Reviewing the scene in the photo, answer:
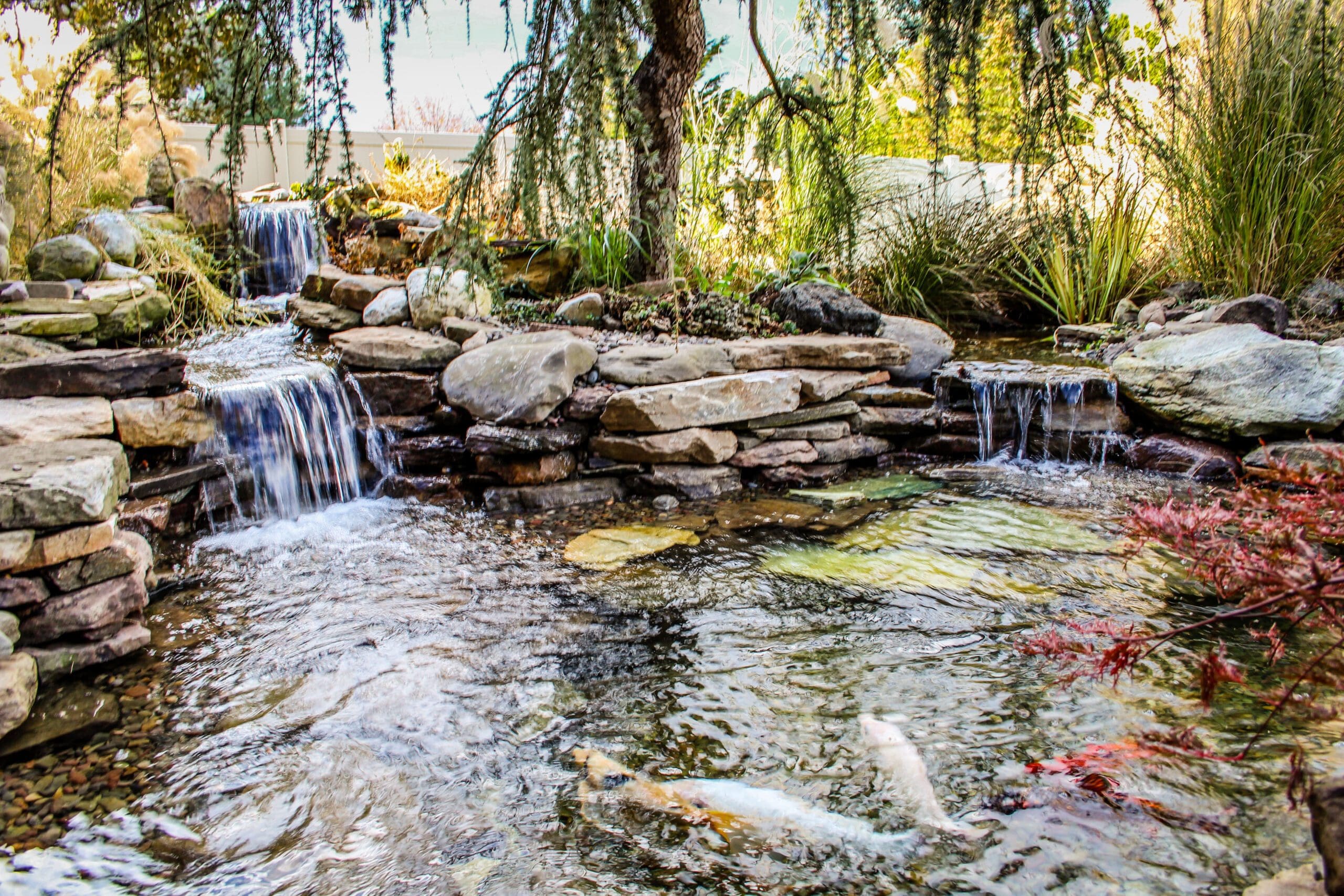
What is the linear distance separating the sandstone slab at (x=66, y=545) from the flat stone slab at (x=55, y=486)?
0.11ft

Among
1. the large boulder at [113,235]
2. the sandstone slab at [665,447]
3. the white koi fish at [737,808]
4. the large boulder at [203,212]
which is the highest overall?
the large boulder at [203,212]

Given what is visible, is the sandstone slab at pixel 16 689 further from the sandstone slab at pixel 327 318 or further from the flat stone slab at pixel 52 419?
the sandstone slab at pixel 327 318

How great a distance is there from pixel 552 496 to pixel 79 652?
2.29 m

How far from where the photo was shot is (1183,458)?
15.6 ft

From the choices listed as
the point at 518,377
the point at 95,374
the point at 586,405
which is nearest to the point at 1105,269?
the point at 586,405

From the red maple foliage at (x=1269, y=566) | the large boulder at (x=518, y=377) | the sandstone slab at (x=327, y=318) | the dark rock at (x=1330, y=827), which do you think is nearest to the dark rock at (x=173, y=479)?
the large boulder at (x=518, y=377)

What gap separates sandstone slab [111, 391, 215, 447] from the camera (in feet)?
13.1

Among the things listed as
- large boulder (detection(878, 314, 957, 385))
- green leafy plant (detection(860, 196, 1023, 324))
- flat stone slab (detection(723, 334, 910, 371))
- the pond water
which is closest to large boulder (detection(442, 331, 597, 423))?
the pond water

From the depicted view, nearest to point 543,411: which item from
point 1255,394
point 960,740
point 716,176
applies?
point 716,176

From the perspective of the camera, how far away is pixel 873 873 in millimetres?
1828

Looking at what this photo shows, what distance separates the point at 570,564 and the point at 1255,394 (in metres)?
3.98

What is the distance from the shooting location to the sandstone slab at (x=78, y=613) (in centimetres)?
284

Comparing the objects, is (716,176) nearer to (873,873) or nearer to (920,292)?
(873,873)

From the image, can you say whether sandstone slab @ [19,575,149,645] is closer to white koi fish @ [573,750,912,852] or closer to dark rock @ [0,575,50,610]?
dark rock @ [0,575,50,610]
